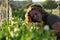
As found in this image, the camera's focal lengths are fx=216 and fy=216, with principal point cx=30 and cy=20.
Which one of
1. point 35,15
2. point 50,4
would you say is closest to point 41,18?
point 35,15

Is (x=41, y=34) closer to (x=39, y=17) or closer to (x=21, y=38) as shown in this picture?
(x=21, y=38)

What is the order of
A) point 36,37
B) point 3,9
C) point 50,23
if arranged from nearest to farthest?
point 36,37, point 50,23, point 3,9

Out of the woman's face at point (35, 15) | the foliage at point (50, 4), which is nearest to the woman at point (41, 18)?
the woman's face at point (35, 15)

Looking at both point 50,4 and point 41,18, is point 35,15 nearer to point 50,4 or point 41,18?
point 41,18

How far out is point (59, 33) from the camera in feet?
7.85

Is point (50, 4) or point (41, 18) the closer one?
point (41, 18)

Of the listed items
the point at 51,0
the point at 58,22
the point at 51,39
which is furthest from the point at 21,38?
the point at 51,0

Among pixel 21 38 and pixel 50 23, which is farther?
pixel 50 23

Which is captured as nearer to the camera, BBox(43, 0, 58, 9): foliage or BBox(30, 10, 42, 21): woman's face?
BBox(30, 10, 42, 21): woman's face

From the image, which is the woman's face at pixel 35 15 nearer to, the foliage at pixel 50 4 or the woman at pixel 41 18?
the woman at pixel 41 18

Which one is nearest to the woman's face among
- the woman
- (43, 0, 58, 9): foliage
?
the woman

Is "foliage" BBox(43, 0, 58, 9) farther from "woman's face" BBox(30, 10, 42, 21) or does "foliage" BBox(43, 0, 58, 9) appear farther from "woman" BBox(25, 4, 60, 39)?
"woman's face" BBox(30, 10, 42, 21)

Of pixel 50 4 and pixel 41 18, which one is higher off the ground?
pixel 41 18

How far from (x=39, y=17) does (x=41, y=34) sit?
1.08m
